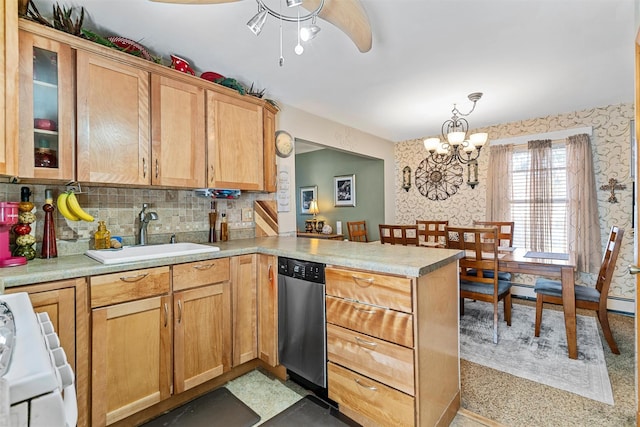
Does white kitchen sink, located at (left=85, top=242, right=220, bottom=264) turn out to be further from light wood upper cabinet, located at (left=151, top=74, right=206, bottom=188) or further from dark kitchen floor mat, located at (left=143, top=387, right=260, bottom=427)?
dark kitchen floor mat, located at (left=143, top=387, right=260, bottom=427)

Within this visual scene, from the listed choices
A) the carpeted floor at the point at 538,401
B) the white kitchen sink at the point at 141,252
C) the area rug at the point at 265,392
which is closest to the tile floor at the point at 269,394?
the area rug at the point at 265,392

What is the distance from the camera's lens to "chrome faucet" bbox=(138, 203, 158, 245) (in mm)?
2094

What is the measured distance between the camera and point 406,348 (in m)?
1.36

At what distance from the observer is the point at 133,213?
2.14 m

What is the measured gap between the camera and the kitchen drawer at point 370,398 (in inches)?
54.6

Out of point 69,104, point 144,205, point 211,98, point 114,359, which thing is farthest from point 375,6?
point 114,359

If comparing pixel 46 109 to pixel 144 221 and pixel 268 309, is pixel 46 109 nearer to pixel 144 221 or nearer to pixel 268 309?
pixel 144 221

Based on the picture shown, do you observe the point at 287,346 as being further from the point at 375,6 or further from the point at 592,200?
the point at 592,200

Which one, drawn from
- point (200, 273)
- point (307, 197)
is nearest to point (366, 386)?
point (200, 273)

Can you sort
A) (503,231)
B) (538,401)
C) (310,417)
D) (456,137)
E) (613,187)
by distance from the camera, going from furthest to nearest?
1. (503,231)
2. (613,187)
3. (456,137)
4. (538,401)
5. (310,417)

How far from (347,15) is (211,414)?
2363 millimetres

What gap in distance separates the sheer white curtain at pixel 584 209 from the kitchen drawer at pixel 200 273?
394cm

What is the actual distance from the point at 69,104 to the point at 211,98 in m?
0.88

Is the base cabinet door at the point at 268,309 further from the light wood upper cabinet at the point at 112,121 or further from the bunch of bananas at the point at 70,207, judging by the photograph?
the bunch of bananas at the point at 70,207
